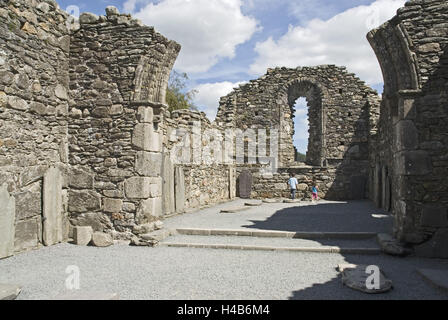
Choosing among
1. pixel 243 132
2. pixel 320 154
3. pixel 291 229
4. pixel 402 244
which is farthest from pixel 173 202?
pixel 320 154

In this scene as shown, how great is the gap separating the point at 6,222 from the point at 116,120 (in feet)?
8.73

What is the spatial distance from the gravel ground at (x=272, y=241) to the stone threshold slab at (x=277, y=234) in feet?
0.60

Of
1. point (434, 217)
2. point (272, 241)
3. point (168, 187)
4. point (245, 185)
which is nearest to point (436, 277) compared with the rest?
point (434, 217)

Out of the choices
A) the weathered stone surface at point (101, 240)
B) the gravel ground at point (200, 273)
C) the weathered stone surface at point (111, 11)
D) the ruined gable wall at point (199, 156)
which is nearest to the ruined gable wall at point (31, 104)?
the weathered stone surface at point (101, 240)

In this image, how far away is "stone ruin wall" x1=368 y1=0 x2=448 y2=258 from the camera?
5.62 metres

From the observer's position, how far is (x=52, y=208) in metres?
6.50

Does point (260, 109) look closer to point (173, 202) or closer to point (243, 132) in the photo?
point (243, 132)

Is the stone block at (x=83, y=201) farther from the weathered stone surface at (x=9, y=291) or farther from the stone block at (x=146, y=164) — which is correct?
the weathered stone surface at (x=9, y=291)

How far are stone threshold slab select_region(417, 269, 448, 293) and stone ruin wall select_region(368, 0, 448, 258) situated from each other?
1010mm

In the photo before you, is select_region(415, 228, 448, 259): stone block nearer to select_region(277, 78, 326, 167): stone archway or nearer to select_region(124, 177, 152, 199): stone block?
select_region(124, 177, 152, 199): stone block

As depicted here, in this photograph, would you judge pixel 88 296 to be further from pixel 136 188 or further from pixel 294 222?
pixel 294 222

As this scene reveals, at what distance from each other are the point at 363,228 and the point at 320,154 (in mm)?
9227

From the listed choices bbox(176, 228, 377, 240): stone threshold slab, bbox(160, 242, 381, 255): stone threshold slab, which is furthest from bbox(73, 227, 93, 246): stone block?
bbox(176, 228, 377, 240): stone threshold slab

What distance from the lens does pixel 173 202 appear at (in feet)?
32.8
